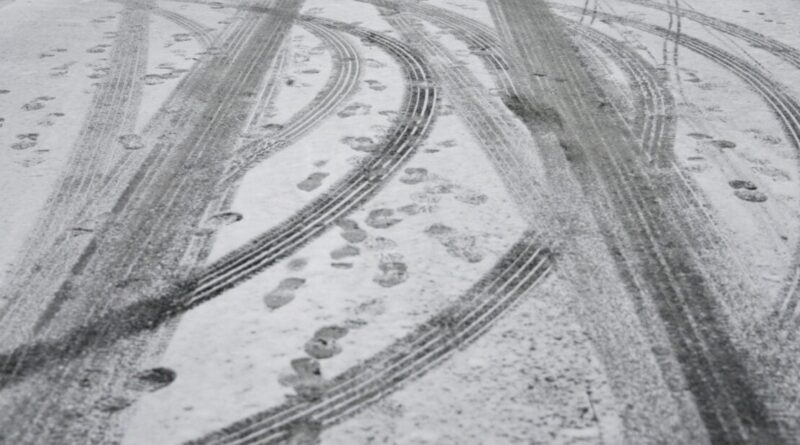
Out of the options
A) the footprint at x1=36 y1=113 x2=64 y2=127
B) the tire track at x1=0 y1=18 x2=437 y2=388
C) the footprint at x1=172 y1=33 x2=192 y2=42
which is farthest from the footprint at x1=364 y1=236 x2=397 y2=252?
the footprint at x1=172 y1=33 x2=192 y2=42

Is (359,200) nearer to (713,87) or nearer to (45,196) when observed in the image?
(45,196)

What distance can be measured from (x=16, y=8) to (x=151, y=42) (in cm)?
194

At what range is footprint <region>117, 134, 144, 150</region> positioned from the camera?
3.74 meters

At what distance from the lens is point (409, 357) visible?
7.47ft

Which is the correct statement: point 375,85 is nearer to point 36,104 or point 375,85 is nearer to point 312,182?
point 312,182

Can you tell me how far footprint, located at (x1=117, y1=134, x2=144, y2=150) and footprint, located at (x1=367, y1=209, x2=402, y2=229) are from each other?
1464mm

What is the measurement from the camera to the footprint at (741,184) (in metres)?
3.31

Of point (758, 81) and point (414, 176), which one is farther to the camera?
point (758, 81)

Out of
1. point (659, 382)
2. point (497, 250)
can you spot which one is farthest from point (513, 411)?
point (497, 250)

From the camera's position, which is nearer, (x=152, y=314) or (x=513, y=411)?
(x=513, y=411)

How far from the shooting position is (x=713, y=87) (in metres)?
4.57

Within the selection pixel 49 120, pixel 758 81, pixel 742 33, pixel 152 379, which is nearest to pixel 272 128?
pixel 49 120

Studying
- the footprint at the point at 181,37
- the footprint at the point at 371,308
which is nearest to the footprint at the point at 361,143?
the footprint at the point at 371,308

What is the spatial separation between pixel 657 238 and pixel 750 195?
26.6 inches
